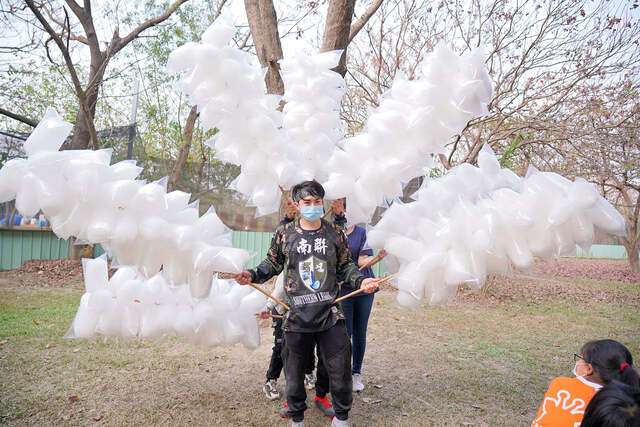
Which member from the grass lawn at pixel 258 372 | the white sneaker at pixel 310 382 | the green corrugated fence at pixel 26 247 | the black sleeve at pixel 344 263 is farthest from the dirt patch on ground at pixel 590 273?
the green corrugated fence at pixel 26 247

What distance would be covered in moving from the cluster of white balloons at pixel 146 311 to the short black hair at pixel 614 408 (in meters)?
1.83

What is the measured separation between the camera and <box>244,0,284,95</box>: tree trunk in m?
4.82

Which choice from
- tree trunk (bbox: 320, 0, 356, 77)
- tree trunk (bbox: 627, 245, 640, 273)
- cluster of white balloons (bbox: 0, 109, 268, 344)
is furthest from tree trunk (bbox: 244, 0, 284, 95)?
tree trunk (bbox: 627, 245, 640, 273)

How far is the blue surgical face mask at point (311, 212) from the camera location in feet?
8.37

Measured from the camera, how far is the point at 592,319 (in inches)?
270

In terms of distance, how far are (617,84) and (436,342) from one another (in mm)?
6154

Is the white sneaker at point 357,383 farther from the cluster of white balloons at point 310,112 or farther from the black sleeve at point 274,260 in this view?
the cluster of white balloons at point 310,112

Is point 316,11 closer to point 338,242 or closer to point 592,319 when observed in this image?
point 338,242

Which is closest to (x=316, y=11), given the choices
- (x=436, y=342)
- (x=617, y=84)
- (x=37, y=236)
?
(x=617, y=84)

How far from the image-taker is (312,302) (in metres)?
2.53

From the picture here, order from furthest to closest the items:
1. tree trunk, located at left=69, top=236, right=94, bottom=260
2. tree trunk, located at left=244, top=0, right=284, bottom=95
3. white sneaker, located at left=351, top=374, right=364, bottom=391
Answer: tree trunk, located at left=69, top=236, right=94, bottom=260 < tree trunk, located at left=244, top=0, right=284, bottom=95 < white sneaker, located at left=351, top=374, right=364, bottom=391

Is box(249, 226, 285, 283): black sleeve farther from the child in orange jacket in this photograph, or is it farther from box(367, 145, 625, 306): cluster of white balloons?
the child in orange jacket

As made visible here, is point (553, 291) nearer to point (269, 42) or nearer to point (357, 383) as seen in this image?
point (357, 383)

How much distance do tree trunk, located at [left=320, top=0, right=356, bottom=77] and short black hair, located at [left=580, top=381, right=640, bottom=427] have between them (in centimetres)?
378
